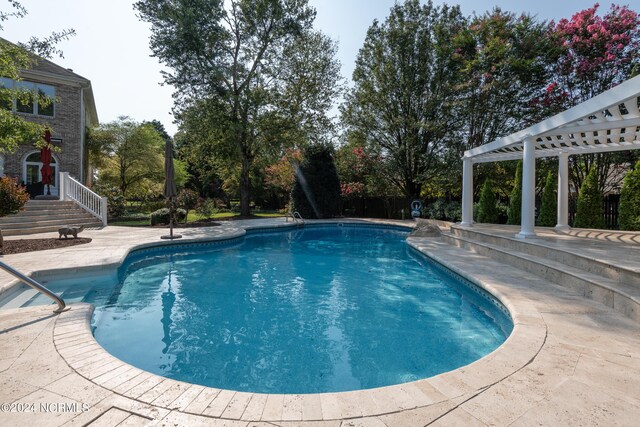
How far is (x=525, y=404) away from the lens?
85.5 inches

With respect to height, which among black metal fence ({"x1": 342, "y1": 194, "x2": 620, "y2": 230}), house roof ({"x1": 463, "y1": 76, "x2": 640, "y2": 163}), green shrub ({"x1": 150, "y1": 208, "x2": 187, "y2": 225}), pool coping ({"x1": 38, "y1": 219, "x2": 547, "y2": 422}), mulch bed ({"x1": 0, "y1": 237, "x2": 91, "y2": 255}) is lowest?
pool coping ({"x1": 38, "y1": 219, "x2": 547, "y2": 422})

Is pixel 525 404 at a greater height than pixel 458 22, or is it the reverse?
pixel 458 22

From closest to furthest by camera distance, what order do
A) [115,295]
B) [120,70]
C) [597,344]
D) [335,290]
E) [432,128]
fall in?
[597,344] → [115,295] → [335,290] → [120,70] → [432,128]

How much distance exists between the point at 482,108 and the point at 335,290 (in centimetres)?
1437

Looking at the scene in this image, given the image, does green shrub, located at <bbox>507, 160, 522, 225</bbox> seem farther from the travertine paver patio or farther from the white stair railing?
the white stair railing

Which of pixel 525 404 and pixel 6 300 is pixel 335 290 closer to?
pixel 525 404

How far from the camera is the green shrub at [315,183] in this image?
65.0ft

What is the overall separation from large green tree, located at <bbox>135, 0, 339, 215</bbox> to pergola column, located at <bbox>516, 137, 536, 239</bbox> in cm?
1290

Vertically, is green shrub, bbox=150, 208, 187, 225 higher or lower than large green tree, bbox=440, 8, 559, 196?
lower

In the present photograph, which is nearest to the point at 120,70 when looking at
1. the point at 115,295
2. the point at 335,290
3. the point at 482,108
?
the point at 115,295

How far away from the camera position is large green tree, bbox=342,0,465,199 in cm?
1777

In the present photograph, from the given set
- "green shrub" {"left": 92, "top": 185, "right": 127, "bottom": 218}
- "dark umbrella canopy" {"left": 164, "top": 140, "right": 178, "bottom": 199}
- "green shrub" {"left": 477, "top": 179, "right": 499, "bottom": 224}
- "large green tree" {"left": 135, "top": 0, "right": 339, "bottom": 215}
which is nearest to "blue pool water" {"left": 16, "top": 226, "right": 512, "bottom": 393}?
"dark umbrella canopy" {"left": 164, "top": 140, "right": 178, "bottom": 199}

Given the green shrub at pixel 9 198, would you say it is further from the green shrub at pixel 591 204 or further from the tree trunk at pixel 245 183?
the green shrub at pixel 591 204

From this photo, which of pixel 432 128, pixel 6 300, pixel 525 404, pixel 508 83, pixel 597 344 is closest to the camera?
pixel 525 404
